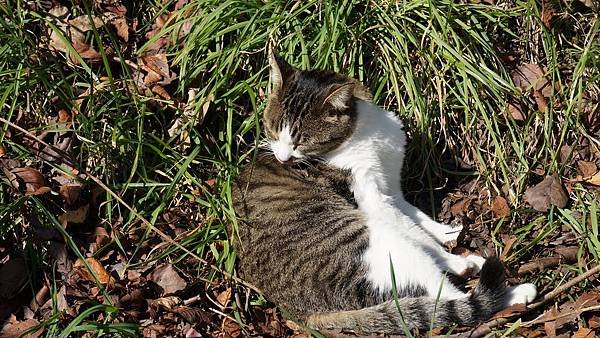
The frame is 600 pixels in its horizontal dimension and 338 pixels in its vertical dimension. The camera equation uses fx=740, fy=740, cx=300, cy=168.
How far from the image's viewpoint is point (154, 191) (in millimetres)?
3873

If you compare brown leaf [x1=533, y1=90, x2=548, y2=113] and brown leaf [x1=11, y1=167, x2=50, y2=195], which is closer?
brown leaf [x1=11, y1=167, x2=50, y2=195]

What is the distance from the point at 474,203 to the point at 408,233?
63cm

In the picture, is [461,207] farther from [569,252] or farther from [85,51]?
[85,51]

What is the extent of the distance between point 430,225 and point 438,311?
0.73 meters

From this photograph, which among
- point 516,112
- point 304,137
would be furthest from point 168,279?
point 516,112

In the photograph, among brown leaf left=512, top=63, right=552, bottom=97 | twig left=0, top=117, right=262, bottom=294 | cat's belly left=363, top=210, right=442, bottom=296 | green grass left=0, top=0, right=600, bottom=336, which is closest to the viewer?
cat's belly left=363, top=210, right=442, bottom=296

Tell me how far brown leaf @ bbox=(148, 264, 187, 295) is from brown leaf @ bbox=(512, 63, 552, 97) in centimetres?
212

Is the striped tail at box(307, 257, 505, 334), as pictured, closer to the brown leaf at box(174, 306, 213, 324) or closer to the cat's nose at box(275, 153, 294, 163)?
the brown leaf at box(174, 306, 213, 324)

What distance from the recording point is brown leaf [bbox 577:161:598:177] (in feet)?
12.9

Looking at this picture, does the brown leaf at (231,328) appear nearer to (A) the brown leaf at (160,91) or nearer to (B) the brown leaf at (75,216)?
(B) the brown leaf at (75,216)

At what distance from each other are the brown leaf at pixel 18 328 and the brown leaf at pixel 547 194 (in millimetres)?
2519

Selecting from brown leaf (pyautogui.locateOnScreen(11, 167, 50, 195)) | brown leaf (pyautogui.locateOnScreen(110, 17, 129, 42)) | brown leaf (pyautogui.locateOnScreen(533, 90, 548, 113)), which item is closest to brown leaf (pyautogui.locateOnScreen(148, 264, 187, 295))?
brown leaf (pyautogui.locateOnScreen(11, 167, 50, 195))

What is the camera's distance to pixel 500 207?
3.90m

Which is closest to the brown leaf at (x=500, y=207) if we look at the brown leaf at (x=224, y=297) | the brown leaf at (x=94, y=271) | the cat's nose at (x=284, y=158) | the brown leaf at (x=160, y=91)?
the cat's nose at (x=284, y=158)
